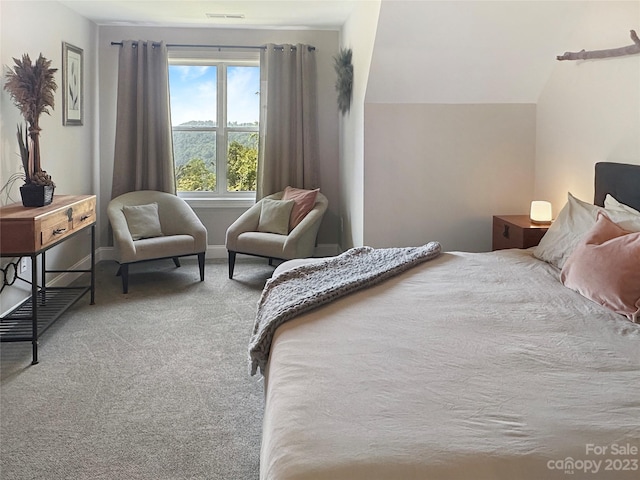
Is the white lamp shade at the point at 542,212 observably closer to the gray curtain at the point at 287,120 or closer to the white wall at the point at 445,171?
the white wall at the point at 445,171

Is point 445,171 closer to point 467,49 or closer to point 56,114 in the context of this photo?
point 467,49

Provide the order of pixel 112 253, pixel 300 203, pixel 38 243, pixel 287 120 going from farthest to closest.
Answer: pixel 112 253 → pixel 287 120 → pixel 300 203 → pixel 38 243

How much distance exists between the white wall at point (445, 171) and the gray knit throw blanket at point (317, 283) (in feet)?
4.62

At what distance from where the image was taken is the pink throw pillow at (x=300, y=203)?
5.14 meters

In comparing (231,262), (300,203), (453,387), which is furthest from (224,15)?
(453,387)

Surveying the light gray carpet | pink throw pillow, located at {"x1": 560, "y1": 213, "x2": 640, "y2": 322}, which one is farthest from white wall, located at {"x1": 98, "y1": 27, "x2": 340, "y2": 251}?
pink throw pillow, located at {"x1": 560, "y1": 213, "x2": 640, "y2": 322}

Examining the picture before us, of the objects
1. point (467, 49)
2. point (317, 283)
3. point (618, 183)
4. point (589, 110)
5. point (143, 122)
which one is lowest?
point (317, 283)

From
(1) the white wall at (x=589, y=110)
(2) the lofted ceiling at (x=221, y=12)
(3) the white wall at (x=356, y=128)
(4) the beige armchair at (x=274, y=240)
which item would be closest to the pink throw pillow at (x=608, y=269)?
(1) the white wall at (x=589, y=110)

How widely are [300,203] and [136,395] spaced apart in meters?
2.74

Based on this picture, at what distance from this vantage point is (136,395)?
2795 millimetres

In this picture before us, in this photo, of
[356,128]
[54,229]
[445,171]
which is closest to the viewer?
[54,229]

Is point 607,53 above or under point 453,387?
above

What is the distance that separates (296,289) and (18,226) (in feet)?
5.50

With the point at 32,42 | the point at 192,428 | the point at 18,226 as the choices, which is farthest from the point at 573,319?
the point at 32,42
